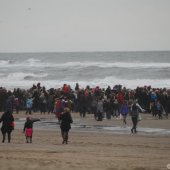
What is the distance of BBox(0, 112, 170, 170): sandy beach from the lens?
1495 cm

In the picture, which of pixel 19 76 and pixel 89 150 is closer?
pixel 89 150

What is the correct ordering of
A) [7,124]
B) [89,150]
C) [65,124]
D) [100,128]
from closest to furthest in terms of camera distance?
[89,150] < [7,124] < [65,124] < [100,128]

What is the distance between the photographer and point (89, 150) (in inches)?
733

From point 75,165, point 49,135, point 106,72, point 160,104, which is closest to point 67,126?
point 49,135

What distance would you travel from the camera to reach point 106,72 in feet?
258

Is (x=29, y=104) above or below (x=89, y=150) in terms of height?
above

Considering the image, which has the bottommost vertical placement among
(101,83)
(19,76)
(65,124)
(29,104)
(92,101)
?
(65,124)

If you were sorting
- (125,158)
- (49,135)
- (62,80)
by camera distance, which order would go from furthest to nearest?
(62,80)
(49,135)
(125,158)

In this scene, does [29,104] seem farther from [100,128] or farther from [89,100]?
→ [100,128]

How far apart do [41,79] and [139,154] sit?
179 ft

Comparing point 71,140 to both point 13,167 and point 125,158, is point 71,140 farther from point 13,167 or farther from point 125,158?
point 13,167

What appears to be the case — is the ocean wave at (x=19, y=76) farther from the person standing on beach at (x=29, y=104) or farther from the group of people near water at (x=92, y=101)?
the person standing on beach at (x=29, y=104)

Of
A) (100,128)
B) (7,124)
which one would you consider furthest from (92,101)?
(7,124)

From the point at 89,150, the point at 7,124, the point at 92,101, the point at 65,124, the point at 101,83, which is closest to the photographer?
the point at 89,150
